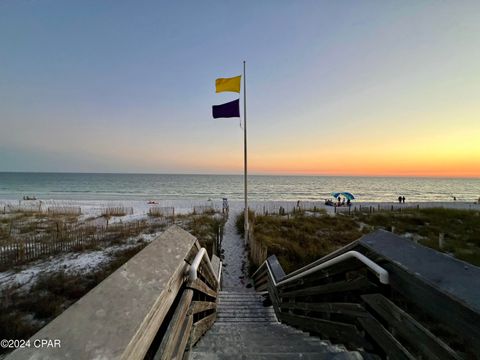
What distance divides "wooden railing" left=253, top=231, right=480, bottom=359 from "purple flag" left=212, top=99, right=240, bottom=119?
8965 millimetres

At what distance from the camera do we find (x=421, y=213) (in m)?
18.9

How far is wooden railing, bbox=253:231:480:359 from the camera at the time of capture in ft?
3.59

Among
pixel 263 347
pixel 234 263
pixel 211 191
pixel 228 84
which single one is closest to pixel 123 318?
pixel 263 347

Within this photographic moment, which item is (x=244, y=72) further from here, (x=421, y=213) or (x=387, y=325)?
(x=421, y=213)

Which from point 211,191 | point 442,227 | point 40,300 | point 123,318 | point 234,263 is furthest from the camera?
point 211,191

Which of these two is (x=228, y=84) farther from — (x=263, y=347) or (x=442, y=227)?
(x=442, y=227)

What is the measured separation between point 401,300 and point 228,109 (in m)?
10.0

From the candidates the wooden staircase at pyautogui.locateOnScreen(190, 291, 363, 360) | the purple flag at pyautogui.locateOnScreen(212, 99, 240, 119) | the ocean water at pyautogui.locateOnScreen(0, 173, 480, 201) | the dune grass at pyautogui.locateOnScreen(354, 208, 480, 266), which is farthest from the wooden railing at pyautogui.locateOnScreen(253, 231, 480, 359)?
the ocean water at pyautogui.locateOnScreen(0, 173, 480, 201)

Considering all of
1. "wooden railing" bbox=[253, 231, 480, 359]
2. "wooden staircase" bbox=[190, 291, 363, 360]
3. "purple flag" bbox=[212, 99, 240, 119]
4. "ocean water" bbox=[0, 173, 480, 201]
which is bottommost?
"ocean water" bbox=[0, 173, 480, 201]

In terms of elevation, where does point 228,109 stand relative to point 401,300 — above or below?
above

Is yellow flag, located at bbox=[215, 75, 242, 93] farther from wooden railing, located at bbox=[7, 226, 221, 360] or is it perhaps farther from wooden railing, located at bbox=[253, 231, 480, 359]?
wooden railing, located at bbox=[7, 226, 221, 360]

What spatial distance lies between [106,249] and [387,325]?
1090 centimetres

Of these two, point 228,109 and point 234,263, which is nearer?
point 234,263

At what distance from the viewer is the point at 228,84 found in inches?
420
